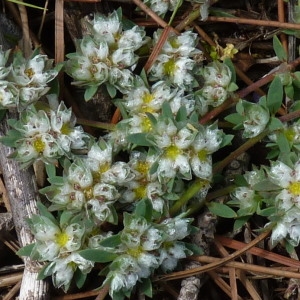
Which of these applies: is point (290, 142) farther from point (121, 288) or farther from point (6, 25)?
point (6, 25)

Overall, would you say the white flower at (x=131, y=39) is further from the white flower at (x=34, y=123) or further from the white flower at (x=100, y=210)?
the white flower at (x=100, y=210)

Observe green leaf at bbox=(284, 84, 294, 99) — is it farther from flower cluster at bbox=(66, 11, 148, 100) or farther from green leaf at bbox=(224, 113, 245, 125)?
flower cluster at bbox=(66, 11, 148, 100)

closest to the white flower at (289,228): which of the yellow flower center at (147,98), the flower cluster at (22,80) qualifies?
the yellow flower center at (147,98)

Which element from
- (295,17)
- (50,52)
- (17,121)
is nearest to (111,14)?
(50,52)

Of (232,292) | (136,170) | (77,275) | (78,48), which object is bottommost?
(232,292)

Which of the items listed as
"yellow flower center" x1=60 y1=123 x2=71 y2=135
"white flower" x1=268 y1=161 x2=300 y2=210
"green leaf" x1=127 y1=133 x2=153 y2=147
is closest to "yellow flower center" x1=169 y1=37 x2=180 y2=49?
"green leaf" x1=127 y1=133 x2=153 y2=147

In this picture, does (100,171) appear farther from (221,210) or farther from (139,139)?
(221,210)
